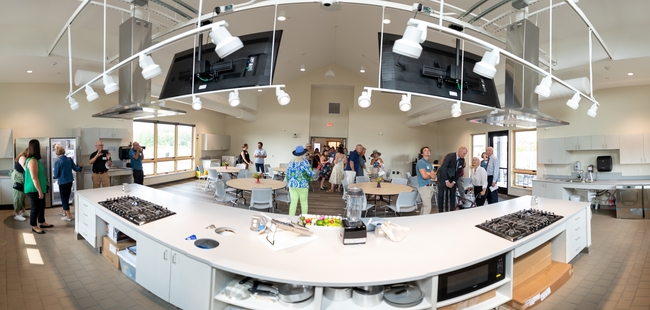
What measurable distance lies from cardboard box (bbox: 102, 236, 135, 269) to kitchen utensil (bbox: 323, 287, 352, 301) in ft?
9.13

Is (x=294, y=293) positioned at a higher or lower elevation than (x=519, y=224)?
lower

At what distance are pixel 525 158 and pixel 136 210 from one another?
9.72m

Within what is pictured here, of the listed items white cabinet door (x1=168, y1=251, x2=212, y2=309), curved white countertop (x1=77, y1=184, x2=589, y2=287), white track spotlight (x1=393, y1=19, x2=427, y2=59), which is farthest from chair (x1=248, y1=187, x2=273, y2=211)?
white track spotlight (x1=393, y1=19, x2=427, y2=59)

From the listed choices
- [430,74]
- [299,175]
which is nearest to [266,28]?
[299,175]

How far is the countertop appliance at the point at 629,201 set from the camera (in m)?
5.64

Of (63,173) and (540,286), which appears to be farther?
(63,173)

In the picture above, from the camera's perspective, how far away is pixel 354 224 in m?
2.17

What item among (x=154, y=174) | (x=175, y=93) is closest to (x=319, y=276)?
(x=175, y=93)

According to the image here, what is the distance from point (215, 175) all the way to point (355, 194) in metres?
6.22

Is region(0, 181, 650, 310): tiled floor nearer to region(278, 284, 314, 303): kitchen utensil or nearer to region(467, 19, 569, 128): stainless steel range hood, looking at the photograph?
region(278, 284, 314, 303): kitchen utensil

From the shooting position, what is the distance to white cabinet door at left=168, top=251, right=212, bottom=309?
178 centimetres

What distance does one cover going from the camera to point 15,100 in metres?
6.05

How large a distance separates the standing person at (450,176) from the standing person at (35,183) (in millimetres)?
6937

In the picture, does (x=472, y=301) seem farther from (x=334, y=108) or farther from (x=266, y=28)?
(x=334, y=108)
